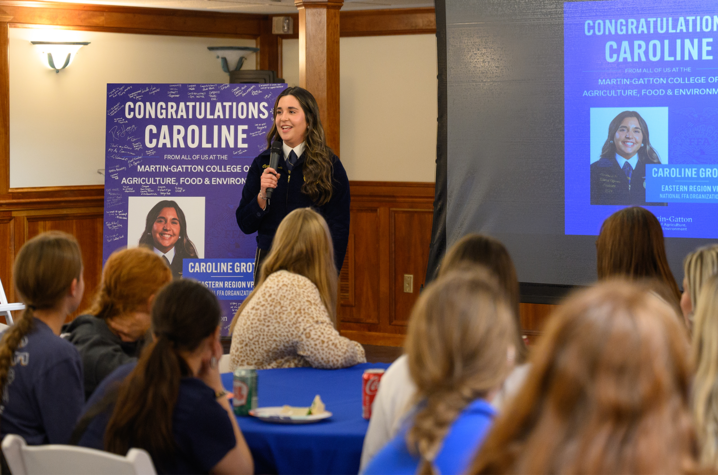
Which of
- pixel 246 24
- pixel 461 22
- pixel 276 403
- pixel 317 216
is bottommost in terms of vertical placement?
pixel 276 403

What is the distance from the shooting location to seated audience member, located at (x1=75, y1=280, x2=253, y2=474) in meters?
1.59

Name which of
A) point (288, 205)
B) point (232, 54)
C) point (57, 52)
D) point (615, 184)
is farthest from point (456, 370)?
point (232, 54)

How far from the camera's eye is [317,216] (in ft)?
8.45

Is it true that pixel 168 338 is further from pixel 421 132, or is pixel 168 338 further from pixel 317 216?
pixel 421 132

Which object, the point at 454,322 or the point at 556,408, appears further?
the point at 454,322

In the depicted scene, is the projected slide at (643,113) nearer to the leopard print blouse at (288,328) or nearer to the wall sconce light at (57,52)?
the leopard print blouse at (288,328)

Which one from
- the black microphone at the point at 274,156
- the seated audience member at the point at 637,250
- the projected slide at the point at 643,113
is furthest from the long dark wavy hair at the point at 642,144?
the black microphone at the point at 274,156

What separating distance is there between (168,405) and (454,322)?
2.39ft

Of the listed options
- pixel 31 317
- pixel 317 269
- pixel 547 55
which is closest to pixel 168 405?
pixel 31 317

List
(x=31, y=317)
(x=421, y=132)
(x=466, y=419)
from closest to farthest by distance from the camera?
1. (x=466, y=419)
2. (x=31, y=317)
3. (x=421, y=132)

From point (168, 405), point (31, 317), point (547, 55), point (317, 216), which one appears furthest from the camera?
point (547, 55)

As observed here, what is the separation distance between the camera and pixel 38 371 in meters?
1.86

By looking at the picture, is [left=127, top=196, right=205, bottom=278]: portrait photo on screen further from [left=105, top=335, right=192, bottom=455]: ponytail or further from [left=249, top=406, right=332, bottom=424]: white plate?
[left=105, top=335, right=192, bottom=455]: ponytail

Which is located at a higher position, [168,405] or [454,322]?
[454,322]
